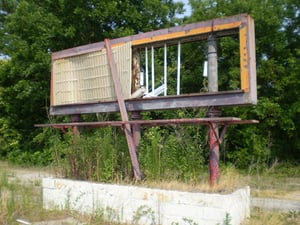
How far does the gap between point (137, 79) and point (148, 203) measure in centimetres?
232

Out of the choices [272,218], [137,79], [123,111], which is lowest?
[272,218]

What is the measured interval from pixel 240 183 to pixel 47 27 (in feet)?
35.8

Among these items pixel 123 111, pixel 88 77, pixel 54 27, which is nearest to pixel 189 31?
pixel 123 111

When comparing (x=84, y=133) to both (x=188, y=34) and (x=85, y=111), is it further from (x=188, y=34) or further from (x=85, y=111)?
(x=188, y=34)

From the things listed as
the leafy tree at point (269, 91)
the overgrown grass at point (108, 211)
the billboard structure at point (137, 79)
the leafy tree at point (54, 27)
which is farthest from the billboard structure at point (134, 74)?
the leafy tree at point (54, 27)

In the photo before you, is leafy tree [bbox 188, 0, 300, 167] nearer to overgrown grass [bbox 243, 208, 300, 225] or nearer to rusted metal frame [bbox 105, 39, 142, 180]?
overgrown grass [bbox 243, 208, 300, 225]

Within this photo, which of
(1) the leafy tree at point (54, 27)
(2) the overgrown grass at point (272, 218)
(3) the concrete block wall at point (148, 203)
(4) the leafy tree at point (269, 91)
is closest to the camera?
(3) the concrete block wall at point (148, 203)

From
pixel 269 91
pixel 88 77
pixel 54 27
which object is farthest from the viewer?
pixel 54 27

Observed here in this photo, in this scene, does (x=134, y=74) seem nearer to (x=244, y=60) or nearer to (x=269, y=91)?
(x=244, y=60)

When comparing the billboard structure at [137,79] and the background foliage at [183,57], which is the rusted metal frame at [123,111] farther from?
the background foliage at [183,57]

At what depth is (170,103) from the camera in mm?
6605

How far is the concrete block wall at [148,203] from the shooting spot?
556 cm

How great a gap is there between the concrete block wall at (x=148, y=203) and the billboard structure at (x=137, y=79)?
0.58m

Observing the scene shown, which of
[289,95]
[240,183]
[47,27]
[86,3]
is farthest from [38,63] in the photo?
[240,183]
